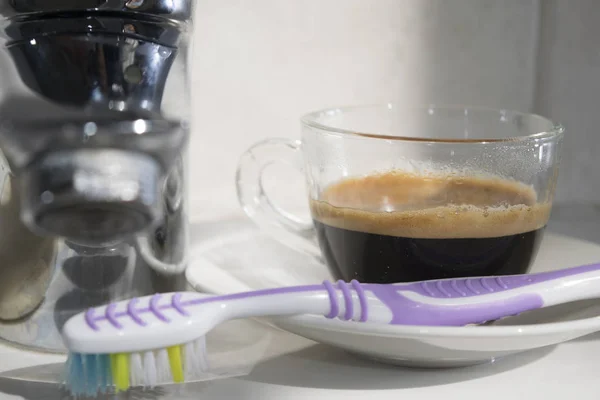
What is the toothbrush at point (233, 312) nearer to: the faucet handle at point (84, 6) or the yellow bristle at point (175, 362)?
the yellow bristle at point (175, 362)

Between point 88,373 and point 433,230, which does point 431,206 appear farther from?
point 88,373

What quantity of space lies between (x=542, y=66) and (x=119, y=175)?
39 centimetres

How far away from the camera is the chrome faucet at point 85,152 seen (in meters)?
0.28

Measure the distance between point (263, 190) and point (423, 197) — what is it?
0.32ft

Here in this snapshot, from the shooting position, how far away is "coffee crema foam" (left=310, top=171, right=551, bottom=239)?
13.1 inches

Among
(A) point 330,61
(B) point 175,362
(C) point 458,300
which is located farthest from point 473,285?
(A) point 330,61

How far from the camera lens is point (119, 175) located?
0.29 meters

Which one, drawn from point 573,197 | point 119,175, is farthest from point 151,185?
point 573,197

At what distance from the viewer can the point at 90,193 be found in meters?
0.28

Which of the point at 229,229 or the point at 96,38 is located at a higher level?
the point at 96,38

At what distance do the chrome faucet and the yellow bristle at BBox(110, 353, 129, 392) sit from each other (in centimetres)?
7

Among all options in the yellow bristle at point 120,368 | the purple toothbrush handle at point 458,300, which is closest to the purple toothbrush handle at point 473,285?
the purple toothbrush handle at point 458,300

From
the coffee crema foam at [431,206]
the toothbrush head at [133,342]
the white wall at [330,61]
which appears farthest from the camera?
the white wall at [330,61]

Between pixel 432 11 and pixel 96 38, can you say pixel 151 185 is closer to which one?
pixel 96 38
